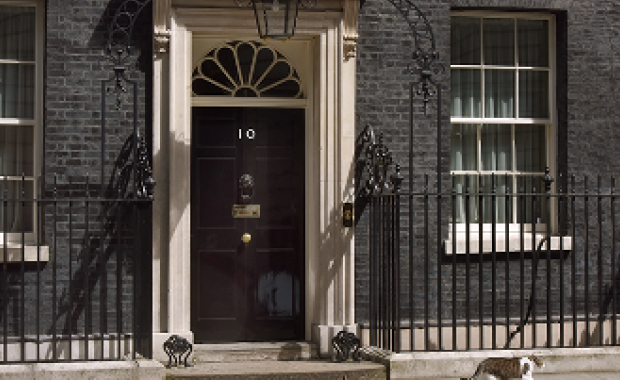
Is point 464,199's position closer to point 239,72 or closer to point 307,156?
point 307,156

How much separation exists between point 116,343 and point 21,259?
1.24 m

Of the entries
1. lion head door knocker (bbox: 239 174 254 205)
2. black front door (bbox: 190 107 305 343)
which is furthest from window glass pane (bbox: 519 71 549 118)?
lion head door knocker (bbox: 239 174 254 205)

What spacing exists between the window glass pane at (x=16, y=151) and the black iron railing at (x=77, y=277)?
7.1 inches

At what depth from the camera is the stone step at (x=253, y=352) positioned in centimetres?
790

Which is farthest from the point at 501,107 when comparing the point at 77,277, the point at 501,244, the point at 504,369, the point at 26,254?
the point at 26,254

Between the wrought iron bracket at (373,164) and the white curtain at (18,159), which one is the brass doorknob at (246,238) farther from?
the white curtain at (18,159)

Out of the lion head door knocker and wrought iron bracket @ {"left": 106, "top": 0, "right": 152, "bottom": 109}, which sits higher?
wrought iron bracket @ {"left": 106, "top": 0, "right": 152, "bottom": 109}

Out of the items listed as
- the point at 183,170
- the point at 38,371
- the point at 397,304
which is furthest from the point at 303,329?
the point at 38,371

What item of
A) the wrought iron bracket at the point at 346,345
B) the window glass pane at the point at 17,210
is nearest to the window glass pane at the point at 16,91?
the window glass pane at the point at 17,210

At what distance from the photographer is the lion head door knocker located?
809 centimetres

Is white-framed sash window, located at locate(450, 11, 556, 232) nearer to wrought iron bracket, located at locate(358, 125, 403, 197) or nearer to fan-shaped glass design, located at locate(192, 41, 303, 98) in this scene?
wrought iron bracket, located at locate(358, 125, 403, 197)

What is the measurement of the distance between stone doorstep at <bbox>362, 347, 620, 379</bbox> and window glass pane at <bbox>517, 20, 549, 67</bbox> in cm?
312

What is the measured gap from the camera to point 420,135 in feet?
27.0

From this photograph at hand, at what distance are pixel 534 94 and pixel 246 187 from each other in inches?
129
